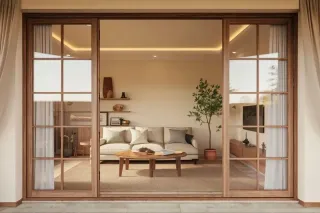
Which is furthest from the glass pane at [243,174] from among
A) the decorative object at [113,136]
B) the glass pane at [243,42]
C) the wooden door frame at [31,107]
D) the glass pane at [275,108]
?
the decorative object at [113,136]

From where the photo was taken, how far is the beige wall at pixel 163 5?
13.5ft

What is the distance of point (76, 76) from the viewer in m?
4.35

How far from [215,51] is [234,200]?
196 inches

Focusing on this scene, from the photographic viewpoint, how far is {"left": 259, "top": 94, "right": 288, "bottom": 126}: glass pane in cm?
432

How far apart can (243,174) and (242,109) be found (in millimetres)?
861

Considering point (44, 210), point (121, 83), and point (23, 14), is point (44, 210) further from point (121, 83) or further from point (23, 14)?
point (121, 83)

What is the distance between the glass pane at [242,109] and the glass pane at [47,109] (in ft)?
7.60

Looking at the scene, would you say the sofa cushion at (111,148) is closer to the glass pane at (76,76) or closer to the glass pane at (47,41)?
the glass pane at (76,76)

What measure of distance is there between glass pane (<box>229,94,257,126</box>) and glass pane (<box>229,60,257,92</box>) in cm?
10

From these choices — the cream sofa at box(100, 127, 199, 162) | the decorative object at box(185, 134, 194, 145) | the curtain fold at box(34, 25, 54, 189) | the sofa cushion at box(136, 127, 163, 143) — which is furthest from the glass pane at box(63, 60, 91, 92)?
the decorative object at box(185, 134, 194, 145)

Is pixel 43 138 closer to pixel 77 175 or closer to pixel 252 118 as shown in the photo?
pixel 77 175

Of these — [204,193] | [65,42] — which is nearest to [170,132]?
[204,193]

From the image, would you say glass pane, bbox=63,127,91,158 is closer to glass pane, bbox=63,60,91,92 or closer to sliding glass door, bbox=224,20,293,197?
glass pane, bbox=63,60,91,92

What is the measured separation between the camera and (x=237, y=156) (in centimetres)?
431
